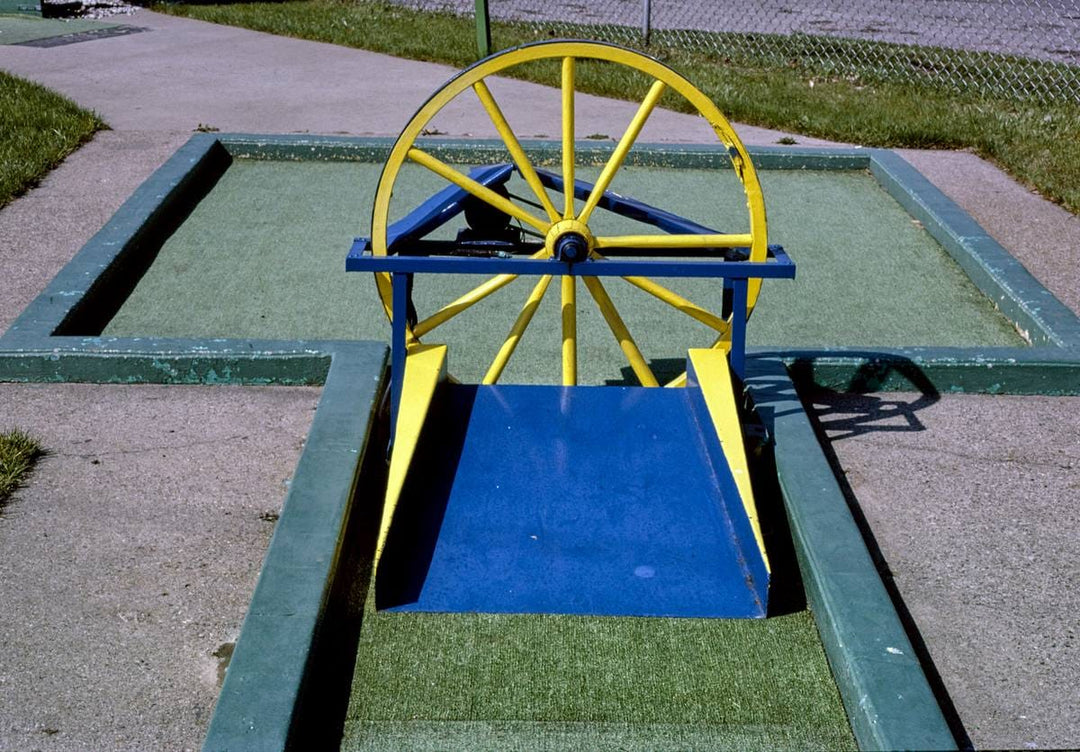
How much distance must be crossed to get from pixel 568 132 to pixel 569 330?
64 centimetres

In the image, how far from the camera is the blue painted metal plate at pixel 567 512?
339 cm

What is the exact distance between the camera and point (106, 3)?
12953 millimetres

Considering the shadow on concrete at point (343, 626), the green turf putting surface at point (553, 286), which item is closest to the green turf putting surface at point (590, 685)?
the shadow on concrete at point (343, 626)

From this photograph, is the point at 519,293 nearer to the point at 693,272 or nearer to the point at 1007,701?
the point at 693,272

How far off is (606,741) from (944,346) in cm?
267

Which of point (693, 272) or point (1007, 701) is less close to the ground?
point (693, 272)

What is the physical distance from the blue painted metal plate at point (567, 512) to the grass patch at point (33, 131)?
3.72m

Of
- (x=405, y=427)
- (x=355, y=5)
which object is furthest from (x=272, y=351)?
(x=355, y=5)

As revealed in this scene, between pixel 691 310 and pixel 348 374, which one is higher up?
pixel 691 310

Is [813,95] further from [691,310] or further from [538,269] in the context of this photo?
[538,269]

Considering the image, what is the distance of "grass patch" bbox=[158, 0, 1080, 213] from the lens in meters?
7.73

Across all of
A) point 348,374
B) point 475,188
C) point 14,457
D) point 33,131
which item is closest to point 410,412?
point 348,374

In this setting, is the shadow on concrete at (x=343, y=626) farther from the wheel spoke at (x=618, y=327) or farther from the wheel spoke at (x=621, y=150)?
the wheel spoke at (x=621, y=150)

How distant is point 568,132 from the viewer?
12.8 feet
